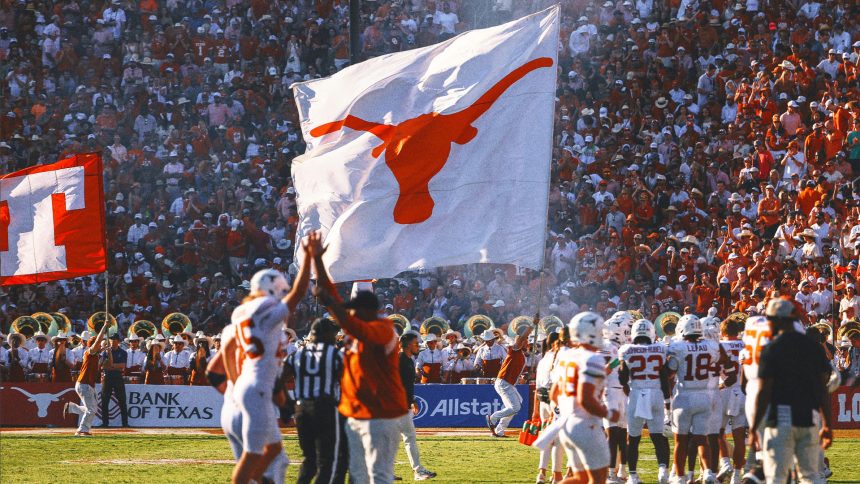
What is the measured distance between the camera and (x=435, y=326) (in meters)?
26.2

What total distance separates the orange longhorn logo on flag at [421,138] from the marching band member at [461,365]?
374 inches

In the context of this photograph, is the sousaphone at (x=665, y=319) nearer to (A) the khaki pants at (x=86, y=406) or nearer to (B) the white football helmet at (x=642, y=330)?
(B) the white football helmet at (x=642, y=330)

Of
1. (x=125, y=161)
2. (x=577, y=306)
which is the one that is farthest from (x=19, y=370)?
(x=577, y=306)

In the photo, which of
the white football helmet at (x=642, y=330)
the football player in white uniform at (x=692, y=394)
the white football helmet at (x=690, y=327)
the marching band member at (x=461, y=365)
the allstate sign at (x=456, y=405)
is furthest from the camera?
the marching band member at (x=461, y=365)

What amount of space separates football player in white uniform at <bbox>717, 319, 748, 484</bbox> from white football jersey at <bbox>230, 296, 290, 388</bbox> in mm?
5572

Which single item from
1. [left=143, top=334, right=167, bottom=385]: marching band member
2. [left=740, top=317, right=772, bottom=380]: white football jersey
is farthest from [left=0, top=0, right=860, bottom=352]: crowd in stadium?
[left=740, top=317, right=772, bottom=380]: white football jersey

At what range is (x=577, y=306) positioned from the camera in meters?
26.3

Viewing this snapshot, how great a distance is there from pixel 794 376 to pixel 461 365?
15.2 meters

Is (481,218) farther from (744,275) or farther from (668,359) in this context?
(744,275)

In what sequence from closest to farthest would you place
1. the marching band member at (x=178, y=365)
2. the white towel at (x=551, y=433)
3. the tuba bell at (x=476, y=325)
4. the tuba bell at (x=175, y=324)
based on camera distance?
1. the white towel at (x=551, y=433)
2. the marching band member at (x=178, y=365)
3. the tuba bell at (x=476, y=325)
4. the tuba bell at (x=175, y=324)

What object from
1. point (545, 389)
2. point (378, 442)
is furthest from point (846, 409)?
point (378, 442)

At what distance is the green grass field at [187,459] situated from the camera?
15.9 meters

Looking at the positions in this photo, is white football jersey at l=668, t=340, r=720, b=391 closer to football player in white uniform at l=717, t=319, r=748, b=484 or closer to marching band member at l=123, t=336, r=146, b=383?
football player in white uniform at l=717, t=319, r=748, b=484

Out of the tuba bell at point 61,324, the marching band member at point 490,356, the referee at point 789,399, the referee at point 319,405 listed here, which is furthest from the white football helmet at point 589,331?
the tuba bell at point 61,324
